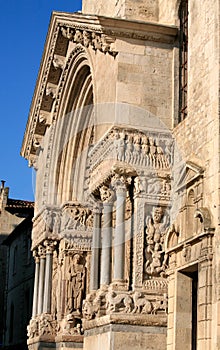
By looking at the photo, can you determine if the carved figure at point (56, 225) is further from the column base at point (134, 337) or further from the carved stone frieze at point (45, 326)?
the column base at point (134, 337)

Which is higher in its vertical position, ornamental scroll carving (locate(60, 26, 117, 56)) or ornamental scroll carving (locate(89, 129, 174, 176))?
ornamental scroll carving (locate(60, 26, 117, 56))

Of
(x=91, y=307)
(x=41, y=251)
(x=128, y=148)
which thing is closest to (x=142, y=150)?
(x=128, y=148)

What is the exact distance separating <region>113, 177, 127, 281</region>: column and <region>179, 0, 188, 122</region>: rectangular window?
1703mm

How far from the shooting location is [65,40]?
62.6 ft

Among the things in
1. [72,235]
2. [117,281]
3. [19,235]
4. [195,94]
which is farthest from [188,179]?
[19,235]

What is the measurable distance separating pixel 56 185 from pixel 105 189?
6.04 m

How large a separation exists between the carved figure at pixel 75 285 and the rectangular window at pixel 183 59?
20.2 ft

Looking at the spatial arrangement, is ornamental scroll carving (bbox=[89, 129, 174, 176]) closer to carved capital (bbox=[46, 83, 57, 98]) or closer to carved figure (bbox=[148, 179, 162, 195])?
carved figure (bbox=[148, 179, 162, 195])

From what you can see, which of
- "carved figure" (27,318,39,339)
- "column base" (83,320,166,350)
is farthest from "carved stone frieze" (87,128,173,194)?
"carved figure" (27,318,39,339)

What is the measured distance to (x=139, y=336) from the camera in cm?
1388

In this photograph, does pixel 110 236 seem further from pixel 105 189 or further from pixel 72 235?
pixel 72 235

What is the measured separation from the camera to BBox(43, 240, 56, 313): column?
20.5 metres

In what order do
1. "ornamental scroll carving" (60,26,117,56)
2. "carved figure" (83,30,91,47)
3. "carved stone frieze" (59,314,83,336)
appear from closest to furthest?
"ornamental scroll carving" (60,26,117,56), "carved figure" (83,30,91,47), "carved stone frieze" (59,314,83,336)

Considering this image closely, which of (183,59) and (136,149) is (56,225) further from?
(183,59)
